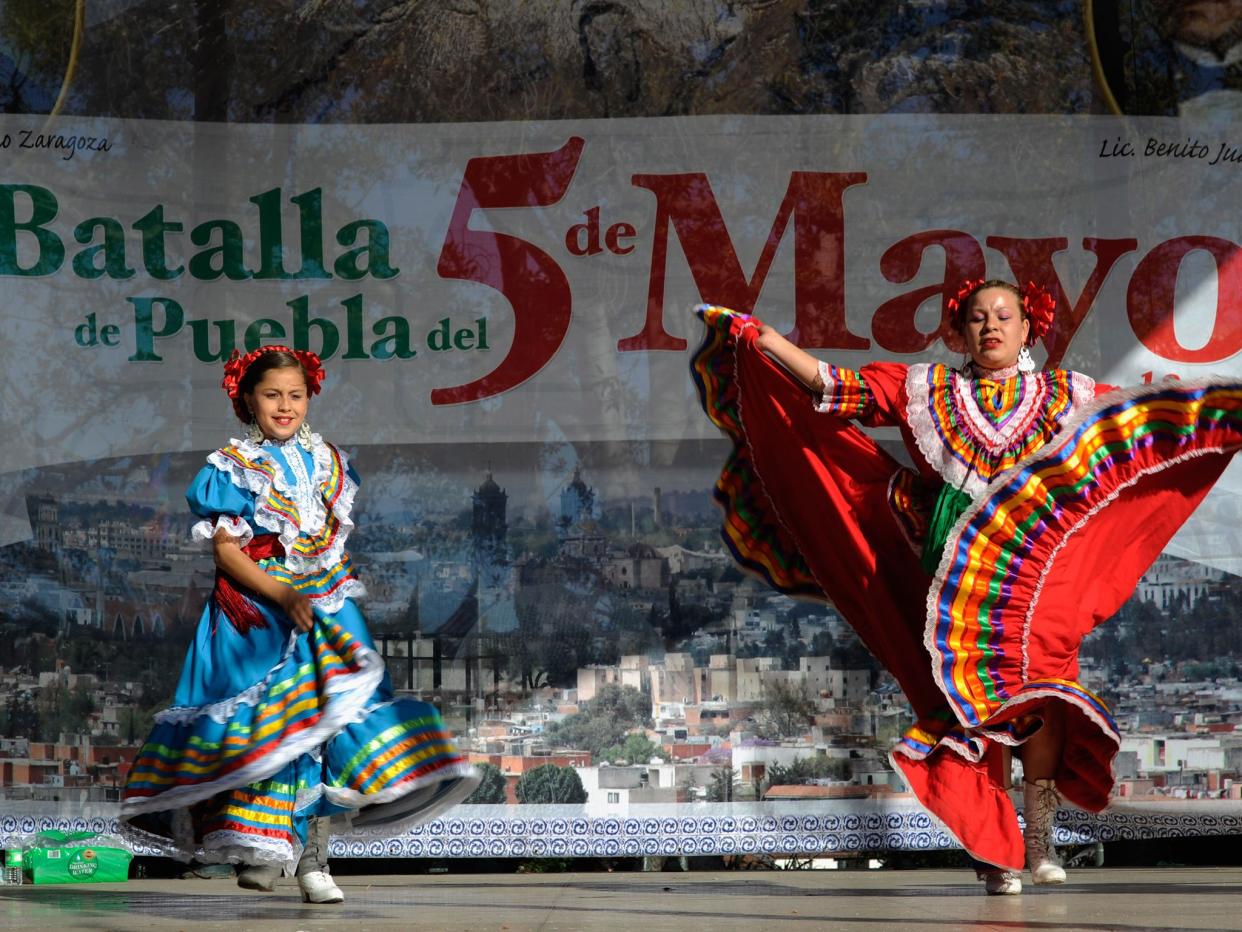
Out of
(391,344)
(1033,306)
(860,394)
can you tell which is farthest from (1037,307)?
(391,344)

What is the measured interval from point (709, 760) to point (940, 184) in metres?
1.75

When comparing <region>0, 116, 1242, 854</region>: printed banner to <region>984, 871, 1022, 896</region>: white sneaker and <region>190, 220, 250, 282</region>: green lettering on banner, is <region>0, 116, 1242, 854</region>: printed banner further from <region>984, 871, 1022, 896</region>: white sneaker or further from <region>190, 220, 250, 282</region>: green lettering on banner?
<region>984, 871, 1022, 896</region>: white sneaker

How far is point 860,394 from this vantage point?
3908 millimetres

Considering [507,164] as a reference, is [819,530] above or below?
below

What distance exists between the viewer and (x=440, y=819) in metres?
4.77

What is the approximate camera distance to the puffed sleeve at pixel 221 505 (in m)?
3.71

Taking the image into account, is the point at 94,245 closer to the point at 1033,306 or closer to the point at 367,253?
the point at 367,253

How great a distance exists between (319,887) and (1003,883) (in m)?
1.49

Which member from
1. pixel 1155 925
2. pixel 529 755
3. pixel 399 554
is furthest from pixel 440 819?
pixel 1155 925

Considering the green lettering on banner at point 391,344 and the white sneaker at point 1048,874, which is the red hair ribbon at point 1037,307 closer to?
the white sneaker at point 1048,874

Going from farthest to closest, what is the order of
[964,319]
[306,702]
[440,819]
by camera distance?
[440,819] → [964,319] → [306,702]

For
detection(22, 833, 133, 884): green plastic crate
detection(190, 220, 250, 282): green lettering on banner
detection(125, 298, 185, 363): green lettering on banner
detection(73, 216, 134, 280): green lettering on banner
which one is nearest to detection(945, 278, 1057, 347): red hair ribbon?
detection(190, 220, 250, 282): green lettering on banner

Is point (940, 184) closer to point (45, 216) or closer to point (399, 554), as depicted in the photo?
point (399, 554)

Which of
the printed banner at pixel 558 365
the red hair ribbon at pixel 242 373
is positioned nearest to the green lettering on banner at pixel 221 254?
the printed banner at pixel 558 365
